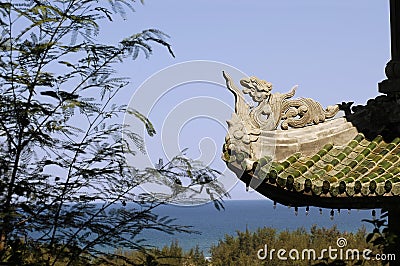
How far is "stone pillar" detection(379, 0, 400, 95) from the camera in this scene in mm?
4109

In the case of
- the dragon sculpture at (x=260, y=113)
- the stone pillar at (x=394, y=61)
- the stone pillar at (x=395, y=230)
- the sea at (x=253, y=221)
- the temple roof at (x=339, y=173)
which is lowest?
the stone pillar at (x=395, y=230)

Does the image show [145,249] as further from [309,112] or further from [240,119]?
[309,112]

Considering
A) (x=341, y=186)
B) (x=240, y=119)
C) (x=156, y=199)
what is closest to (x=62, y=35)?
(x=156, y=199)

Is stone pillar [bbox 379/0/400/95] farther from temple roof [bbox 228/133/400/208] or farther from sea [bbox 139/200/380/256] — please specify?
sea [bbox 139/200/380/256]

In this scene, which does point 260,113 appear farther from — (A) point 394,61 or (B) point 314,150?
(A) point 394,61

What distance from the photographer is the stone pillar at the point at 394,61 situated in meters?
4.11

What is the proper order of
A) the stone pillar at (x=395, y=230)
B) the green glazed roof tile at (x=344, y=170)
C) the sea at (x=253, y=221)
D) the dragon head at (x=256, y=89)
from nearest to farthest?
the green glazed roof tile at (x=344, y=170), the dragon head at (x=256, y=89), the stone pillar at (x=395, y=230), the sea at (x=253, y=221)

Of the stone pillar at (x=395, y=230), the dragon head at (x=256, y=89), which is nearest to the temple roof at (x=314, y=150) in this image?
the dragon head at (x=256, y=89)

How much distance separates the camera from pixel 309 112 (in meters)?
3.98

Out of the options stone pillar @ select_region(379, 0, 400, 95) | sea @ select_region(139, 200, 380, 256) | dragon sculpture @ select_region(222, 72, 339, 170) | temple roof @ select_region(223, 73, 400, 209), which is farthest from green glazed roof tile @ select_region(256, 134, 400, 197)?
sea @ select_region(139, 200, 380, 256)

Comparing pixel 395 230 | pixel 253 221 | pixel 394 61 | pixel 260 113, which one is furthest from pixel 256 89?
pixel 253 221

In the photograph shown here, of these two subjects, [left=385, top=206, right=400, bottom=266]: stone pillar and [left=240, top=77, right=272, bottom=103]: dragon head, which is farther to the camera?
[left=385, top=206, right=400, bottom=266]: stone pillar

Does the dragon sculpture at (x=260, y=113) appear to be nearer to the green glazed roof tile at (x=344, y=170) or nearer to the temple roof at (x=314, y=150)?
the temple roof at (x=314, y=150)

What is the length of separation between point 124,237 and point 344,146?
1628 millimetres
